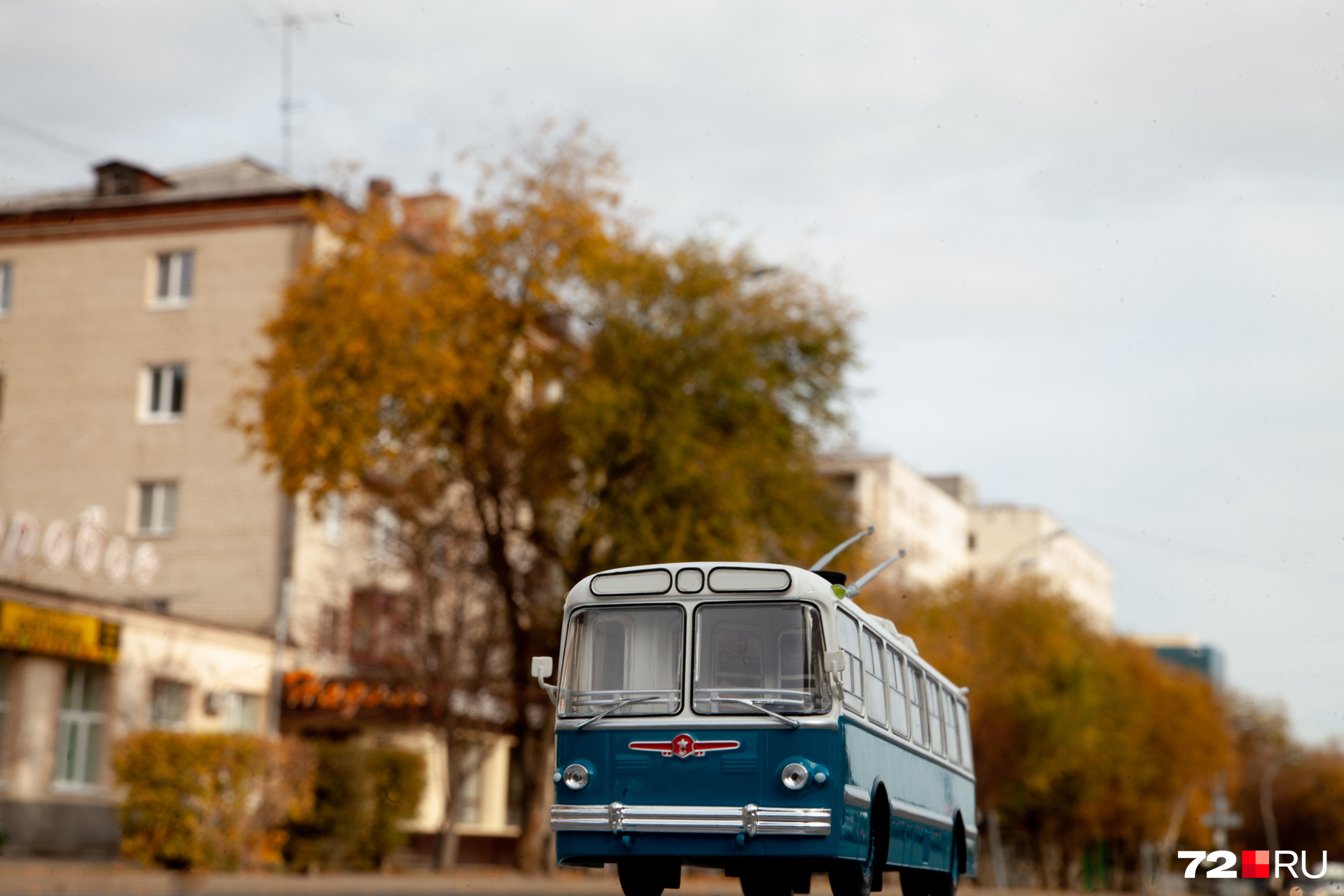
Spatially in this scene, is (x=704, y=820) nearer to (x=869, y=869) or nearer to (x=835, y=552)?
(x=869, y=869)

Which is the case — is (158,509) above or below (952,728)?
above

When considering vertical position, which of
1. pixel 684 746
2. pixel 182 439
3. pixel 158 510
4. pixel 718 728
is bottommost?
pixel 684 746

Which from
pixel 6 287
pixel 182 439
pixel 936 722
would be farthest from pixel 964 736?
pixel 6 287

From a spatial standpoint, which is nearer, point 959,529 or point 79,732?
point 79,732

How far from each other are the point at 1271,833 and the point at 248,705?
8007cm

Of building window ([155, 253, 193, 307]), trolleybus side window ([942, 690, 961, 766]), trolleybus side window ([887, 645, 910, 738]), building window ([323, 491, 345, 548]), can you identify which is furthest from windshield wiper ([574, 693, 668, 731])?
building window ([155, 253, 193, 307])

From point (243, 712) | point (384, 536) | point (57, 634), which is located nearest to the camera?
point (57, 634)

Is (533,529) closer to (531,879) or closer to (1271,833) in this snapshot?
(531,879)

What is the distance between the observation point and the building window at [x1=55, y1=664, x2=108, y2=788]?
34625mm

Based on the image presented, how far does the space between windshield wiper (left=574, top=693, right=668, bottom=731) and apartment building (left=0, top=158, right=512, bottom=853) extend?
26.6m

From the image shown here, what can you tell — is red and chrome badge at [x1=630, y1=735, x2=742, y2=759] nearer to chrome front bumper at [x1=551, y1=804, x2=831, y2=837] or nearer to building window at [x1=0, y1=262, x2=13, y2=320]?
chrome front bumper at [x1=551, y1=804, x2=831, y2=837]

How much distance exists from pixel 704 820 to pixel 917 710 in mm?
4473

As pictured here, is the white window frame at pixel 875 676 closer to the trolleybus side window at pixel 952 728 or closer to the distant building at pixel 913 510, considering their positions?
the trolleybus side window at pixel 952 728

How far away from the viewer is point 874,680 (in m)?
14.4
